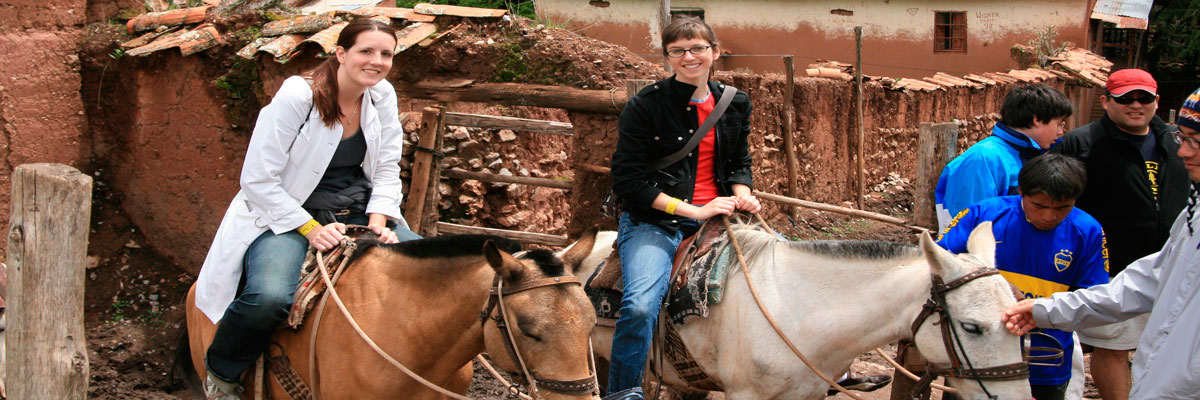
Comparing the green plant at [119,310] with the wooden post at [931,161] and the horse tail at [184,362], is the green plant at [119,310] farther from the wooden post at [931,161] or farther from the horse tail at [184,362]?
the wooden post at [931,161]

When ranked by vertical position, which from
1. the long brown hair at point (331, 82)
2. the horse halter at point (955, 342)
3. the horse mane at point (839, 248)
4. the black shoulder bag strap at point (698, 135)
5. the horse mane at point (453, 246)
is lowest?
the horse halter at point (955, 342)

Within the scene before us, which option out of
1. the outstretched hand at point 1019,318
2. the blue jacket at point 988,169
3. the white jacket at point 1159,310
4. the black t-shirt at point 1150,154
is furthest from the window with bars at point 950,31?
the white jacket at point 1159,310

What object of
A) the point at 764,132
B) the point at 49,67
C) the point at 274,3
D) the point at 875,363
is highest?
the point at 274,3

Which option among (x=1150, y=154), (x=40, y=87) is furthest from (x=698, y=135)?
(x=40, y=87)

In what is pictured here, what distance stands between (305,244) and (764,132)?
836 centimetres

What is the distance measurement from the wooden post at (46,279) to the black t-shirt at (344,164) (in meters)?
1.05

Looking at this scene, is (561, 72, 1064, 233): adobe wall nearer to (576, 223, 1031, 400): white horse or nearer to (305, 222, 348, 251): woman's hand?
(576, 223, 1031, 400): white horse

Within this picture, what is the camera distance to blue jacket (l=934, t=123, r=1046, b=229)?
4.36m

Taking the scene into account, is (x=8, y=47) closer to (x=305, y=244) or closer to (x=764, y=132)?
(x=305, y=244)

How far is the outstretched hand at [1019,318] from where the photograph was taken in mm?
3086

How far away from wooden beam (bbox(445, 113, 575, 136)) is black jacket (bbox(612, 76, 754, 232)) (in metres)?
2.28

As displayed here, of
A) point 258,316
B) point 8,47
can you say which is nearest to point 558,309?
point 258,316

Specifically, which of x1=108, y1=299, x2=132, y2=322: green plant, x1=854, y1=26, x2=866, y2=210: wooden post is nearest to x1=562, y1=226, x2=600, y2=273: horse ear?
x1=108, y1=299, x2=132, y2=322: green plant

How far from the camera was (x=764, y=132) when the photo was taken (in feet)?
36.9
